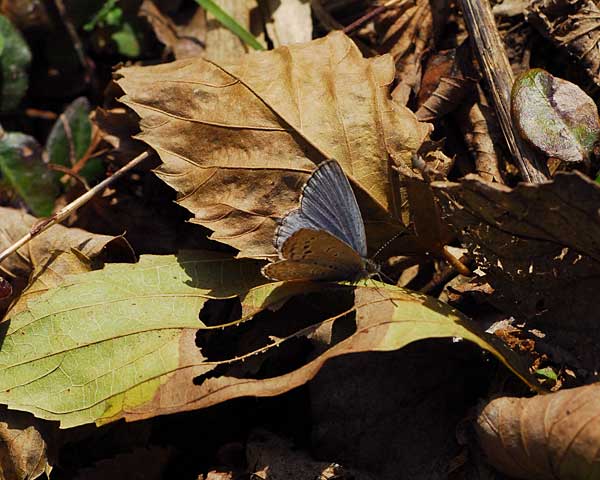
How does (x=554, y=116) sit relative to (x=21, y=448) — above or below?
above

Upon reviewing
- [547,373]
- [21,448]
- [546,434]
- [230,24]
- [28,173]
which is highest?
[230,24]

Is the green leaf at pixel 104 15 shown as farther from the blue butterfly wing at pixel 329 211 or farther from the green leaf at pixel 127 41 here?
the blue butterfly wing at pixel 329 211

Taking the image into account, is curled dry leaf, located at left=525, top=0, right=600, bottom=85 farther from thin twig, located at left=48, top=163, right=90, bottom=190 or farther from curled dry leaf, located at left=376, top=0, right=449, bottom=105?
thin twig, located at left=48, top=163, right=90, bottom=190

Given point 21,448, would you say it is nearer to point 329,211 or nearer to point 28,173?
point 329,211

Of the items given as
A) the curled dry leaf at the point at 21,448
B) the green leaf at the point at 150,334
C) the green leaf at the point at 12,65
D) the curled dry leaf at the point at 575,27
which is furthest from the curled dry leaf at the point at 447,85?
the green leaf at the point at 12,65

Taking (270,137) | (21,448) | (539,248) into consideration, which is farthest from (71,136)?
(539,248)

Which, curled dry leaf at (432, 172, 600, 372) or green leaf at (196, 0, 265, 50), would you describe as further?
green leaf at (196, 0, 265, 50)

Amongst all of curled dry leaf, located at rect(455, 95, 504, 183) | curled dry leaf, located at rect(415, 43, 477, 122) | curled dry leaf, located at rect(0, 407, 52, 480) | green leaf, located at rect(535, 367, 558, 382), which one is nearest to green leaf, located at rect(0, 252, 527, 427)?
curled dry leaf, located at rect(0, 407, 52, 480)
